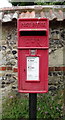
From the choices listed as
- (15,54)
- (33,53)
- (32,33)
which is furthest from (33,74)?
(15,54)

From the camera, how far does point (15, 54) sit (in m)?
5.24

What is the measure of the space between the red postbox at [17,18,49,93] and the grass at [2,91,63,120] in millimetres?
1452

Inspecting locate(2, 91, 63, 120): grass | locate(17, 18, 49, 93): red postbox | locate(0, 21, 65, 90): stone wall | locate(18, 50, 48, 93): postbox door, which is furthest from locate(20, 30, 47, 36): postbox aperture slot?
locate(2, 91, 63, 120): grass

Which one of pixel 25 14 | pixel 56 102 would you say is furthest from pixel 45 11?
pixel 56 102

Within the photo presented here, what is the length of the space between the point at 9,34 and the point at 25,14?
22.0 inches

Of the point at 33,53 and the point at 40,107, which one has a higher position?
the point at 33,53

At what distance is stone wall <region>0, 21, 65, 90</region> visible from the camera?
515 cm

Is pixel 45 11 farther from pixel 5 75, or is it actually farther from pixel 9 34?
pixel 5 75

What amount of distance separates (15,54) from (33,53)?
5.23 feet

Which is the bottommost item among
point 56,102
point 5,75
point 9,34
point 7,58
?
point 56,102

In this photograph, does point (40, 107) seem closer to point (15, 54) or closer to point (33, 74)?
point (15, 54)

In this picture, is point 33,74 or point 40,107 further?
point 40,107

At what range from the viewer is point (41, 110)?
5.17 metres

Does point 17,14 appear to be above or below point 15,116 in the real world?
above
